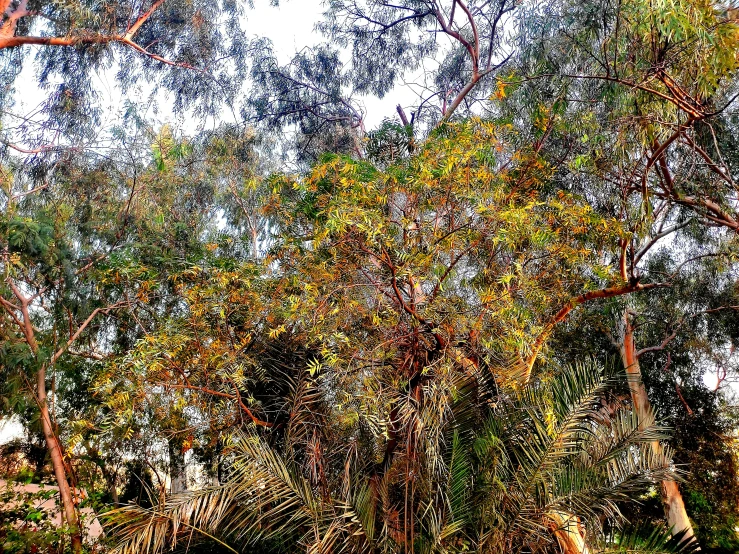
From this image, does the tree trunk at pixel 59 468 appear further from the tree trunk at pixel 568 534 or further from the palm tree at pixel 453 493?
the tree trunk at pixel 568 534

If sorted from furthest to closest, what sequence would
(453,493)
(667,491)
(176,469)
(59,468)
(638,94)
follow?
(667,491) → (176,469) → (59,468) → (638,94) → (453,493)

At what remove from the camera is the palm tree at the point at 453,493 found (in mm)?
5074

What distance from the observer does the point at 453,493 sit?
536 cm

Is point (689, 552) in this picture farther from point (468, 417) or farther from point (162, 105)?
point (162, 105)

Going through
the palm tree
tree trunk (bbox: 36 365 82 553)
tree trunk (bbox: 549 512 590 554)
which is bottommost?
tree trunk (bbox: 549 512 590 554)

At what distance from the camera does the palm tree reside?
5.07 m

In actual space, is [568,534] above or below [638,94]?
below

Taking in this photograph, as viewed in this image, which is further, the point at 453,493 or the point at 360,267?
the point at 360,267

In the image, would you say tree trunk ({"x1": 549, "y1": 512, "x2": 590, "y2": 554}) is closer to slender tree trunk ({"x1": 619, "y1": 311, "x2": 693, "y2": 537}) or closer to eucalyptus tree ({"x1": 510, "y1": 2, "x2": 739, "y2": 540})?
eucalyptus tree ({"x1": 510, "y1": 2, "x2": 739, "y2": 540})

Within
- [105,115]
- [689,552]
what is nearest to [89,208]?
[105,115]

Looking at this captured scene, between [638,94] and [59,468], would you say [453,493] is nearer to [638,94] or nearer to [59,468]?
[638,94]

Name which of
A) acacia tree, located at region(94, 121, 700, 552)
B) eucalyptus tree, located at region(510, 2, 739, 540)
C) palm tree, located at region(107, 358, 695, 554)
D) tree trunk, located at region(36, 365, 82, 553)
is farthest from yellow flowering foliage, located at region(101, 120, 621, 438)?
tree trunk, located at region(36, 365, 82, 553)

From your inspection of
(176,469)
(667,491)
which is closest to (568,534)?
(176,469)

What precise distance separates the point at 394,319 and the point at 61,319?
5.35m
